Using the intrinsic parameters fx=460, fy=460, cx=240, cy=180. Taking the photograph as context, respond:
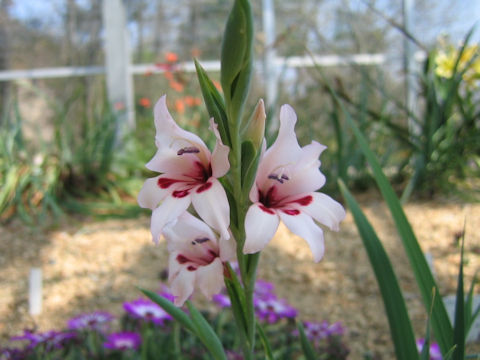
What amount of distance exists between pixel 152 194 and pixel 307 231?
0.19 m

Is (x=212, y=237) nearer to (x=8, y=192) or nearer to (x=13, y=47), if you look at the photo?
(x=8, y=192)

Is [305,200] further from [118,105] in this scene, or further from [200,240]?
[118,105]

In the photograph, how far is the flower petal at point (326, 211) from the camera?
0.55 m

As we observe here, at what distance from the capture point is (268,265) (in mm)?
2213

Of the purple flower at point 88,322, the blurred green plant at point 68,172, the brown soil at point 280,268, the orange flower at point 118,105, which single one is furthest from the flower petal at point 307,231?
the orange flower at point 118,105

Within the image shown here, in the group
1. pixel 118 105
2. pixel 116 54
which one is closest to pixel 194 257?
pixel 118 105

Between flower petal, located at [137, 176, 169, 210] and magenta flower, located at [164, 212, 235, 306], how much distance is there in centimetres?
5

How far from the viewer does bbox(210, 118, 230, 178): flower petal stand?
0.52 metres

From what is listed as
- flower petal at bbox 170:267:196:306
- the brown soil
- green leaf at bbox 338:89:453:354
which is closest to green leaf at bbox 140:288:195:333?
flower petal at bbox 170:267:196:306

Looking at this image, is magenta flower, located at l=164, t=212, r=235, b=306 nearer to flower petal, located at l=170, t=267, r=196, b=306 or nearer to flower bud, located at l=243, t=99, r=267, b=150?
flower petal, located at l=170, t=267, r=196, b=306

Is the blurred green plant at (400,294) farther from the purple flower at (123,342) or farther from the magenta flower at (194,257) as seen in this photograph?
the purple flower at (123,342)

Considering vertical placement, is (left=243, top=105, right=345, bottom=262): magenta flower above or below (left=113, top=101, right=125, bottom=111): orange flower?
above

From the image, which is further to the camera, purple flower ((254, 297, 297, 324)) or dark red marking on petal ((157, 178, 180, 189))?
purple flower ((254, 297, 297, 324))

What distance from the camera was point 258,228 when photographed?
20.0 inches
